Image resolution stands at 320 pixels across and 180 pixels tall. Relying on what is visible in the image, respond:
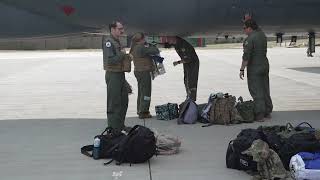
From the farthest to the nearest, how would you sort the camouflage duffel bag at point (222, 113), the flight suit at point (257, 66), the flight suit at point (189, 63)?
1. the flight suit at point (189, 63)
2. the flight suit at point (257, 66)
3. the camouflage duffel bag at point (222, 113)

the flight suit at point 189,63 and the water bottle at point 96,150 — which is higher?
the flight suit at point 189,63

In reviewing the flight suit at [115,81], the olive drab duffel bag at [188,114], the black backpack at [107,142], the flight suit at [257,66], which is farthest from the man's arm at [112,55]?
the flight suit at [257,66]

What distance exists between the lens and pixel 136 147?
6191 millimetres

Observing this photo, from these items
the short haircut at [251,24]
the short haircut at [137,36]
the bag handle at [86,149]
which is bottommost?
the bag handle at [86,149]

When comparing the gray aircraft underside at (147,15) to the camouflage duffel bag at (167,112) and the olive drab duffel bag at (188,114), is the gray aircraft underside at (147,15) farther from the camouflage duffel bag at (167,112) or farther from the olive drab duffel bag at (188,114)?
the camouflage duffel bag at (167,112)

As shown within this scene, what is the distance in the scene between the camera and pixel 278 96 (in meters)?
13.2

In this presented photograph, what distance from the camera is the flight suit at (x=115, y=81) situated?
7461 millimetres

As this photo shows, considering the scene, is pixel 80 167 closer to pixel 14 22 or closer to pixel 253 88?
pixel 14 22

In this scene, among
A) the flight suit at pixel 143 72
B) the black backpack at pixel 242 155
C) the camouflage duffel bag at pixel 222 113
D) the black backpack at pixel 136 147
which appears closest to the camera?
the black backpack at pixel 242 155

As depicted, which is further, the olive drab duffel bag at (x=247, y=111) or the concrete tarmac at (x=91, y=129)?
the olive drab duffel bag at (x=247, y=111)

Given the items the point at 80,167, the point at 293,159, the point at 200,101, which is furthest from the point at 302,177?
the point at 200,101

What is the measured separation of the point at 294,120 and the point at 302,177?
14.1 ft

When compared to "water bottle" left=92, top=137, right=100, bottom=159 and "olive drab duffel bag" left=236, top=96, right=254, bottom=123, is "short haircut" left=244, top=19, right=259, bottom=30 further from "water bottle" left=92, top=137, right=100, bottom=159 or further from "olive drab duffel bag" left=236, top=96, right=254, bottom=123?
"water bottle" left=92, top=137, right=100, bottom=159

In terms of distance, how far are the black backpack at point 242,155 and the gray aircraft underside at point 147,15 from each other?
106 inches
